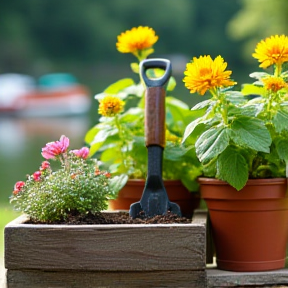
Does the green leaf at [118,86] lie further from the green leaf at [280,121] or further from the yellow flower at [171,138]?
the green leaf at [280,121]

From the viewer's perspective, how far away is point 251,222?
188cm

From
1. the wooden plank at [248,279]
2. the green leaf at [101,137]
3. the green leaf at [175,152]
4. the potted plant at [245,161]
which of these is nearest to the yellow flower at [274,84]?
the potted plant at [245,161]

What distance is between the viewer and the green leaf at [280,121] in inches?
71.3

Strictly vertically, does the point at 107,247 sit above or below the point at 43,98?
below

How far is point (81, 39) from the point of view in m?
35.6

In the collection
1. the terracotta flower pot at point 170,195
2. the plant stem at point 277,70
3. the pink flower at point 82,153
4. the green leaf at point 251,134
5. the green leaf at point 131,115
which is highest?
the plant stem at point 277,70

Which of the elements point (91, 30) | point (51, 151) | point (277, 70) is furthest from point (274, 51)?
point (91, 30)

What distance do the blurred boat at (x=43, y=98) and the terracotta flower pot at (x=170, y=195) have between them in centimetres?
2671

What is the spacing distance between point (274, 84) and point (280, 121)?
105mm

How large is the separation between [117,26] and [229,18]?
5.98m

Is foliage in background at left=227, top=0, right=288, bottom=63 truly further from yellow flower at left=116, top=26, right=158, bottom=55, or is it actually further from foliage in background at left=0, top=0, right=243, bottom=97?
yellow flower at left=116, top=26, right=158, bottom=55

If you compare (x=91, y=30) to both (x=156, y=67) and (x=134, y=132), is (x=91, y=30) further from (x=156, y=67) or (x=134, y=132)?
(x=156, y=67)

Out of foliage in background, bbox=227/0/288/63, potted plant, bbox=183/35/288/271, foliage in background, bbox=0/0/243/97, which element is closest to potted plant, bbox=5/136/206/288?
potted plant, bbox=183/35/288/271

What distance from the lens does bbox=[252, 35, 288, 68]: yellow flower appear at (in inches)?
74.0
